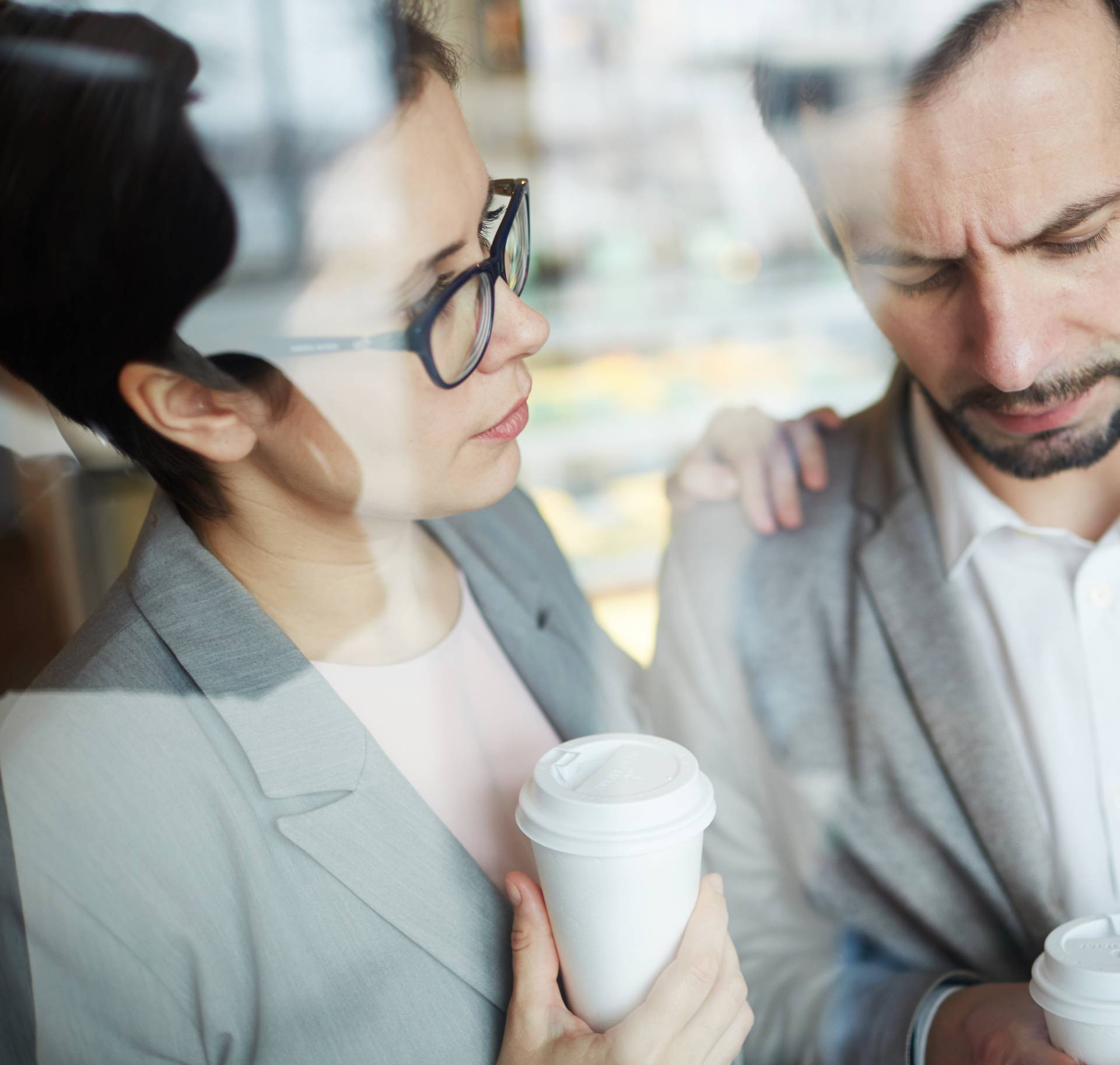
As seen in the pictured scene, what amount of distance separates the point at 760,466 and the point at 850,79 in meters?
0.41

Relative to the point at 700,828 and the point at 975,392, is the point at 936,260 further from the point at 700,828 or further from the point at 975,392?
the point at 700,828

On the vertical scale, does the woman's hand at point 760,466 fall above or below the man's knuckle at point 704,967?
above

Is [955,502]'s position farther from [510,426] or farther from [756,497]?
[510,426]

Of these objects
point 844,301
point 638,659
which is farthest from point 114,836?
point 844,301

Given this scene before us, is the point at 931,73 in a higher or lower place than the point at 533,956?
higher

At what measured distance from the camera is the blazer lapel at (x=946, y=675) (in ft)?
2.86

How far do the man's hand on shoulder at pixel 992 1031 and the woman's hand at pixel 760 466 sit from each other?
49cm

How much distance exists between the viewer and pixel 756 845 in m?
0.97

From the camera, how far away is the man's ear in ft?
1.83

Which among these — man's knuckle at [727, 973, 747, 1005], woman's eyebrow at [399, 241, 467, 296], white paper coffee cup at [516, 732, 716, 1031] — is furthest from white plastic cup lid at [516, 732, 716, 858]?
woman's eyebrow at [399, 241, 467, 296]

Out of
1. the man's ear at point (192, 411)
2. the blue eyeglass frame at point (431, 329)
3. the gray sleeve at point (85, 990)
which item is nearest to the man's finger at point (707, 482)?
the blue eyeglass frame at point (431, 329)

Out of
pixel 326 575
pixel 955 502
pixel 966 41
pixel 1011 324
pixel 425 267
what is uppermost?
pixel 966 41

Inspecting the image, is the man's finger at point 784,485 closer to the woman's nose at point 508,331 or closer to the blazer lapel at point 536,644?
the blazer lapel at point 536,644

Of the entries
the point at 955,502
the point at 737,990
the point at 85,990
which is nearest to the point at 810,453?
the point at 955,502
